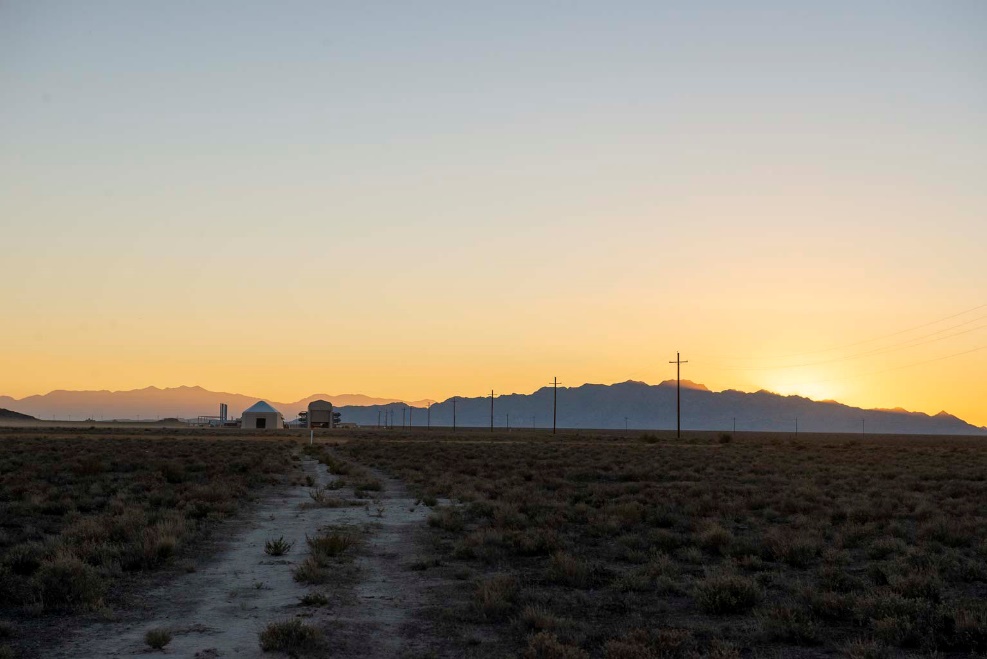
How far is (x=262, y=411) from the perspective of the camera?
164 m

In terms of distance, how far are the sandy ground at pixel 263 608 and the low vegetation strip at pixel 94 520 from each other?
1.05 m

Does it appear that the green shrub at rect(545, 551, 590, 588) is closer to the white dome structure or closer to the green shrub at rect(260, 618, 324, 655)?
the green shrub at rect(260, 618, 324, 655)

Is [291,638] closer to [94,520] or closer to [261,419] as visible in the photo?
[94,520]

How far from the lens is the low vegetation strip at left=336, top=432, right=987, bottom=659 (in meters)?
9.59

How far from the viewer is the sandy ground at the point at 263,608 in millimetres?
9352

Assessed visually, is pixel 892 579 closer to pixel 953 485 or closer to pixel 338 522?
pixel 338 522

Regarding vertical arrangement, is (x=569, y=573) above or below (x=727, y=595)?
below

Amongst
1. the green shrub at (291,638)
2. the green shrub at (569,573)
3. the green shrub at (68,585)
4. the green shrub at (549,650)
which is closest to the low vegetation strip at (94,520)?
the green shrub at (68,585)

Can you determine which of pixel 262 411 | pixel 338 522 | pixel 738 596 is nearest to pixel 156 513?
pixel 338 522

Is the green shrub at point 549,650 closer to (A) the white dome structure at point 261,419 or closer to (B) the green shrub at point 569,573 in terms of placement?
(B) the green shrub at point 569,573

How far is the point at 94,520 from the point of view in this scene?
55.8ft

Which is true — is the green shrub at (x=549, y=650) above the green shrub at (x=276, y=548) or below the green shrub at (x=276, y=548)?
above

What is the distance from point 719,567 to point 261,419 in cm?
15618

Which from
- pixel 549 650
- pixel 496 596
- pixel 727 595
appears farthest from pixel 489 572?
pixel 549 650
